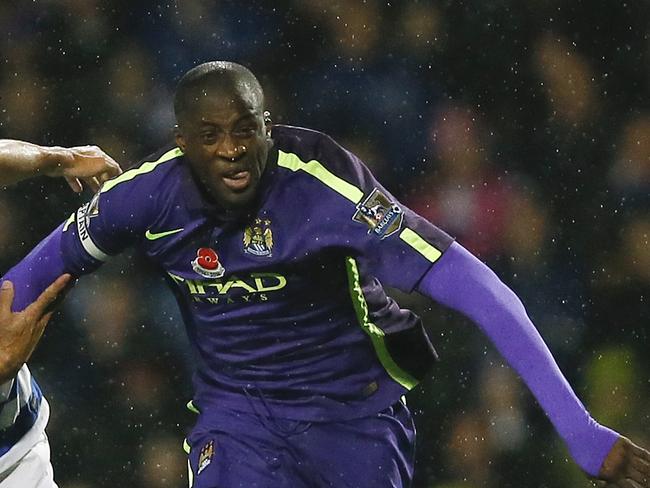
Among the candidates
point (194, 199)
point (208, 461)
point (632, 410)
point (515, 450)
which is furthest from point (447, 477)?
point (194, 199)

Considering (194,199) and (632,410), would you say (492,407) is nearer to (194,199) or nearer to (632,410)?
(632,410)

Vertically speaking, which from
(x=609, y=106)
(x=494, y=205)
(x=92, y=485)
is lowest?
(x=92, y=485)

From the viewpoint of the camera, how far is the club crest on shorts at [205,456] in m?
2.95

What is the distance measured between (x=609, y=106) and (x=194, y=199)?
2.00 m

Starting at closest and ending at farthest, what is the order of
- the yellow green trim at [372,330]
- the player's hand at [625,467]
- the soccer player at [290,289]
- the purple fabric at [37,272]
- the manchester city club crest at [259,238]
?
the player's hand at [625,467] → the soccer player at [290,289] → the manchester city club crest at [259,238] → the yellow green trim at [372,330] → the purple fabric at [37,272]

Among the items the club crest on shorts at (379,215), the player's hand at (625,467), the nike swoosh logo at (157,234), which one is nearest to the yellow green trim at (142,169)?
the nike swoosh logo at (157,234)

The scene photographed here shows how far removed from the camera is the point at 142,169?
2861mm

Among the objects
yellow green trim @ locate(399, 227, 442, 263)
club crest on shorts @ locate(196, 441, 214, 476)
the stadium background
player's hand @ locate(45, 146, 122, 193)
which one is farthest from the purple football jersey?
the stadium background

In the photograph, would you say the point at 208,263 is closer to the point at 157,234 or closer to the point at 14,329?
the point at 157,234

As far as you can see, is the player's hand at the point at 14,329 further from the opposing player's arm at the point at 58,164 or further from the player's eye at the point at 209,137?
the player's eye at the point at 209,137

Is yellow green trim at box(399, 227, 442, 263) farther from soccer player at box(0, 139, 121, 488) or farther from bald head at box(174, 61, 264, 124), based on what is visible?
soccer player at box(0, 139, 121, 488)

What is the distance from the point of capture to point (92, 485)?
4285 mm

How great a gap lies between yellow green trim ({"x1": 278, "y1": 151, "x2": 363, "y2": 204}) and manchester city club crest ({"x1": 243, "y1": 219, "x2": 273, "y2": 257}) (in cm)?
13

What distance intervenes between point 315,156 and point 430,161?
157 cm
